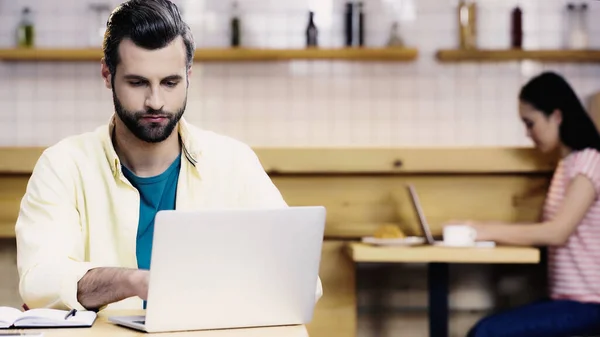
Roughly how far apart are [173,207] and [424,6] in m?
3.00

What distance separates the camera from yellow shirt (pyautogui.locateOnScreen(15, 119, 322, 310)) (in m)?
1.58

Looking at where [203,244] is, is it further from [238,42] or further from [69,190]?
[238,42]

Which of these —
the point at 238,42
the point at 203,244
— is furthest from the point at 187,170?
the point at 238,42

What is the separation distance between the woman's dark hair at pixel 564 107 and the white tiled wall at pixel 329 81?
1.28 m

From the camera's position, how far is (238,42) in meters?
4.45

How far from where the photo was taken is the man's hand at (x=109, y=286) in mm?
1451

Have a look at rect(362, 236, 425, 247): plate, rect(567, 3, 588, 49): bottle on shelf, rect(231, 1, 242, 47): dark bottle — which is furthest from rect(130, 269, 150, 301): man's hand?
rect(567, 3, 588, 49): bottle on shelf

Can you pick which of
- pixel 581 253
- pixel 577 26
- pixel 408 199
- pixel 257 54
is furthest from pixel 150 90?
pixel 577 26

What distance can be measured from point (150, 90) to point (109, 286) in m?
0.47

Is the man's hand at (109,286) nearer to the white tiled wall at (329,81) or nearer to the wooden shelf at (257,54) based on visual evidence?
the wooden shelf at (257,54)

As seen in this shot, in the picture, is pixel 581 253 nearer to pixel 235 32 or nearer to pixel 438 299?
pixel 438 299

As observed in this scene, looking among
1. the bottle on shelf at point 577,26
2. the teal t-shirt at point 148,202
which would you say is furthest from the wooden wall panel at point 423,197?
the teal t-shirt at point 148,202

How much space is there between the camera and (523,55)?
14.5 feet

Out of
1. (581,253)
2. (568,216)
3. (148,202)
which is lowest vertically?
(581,253)
